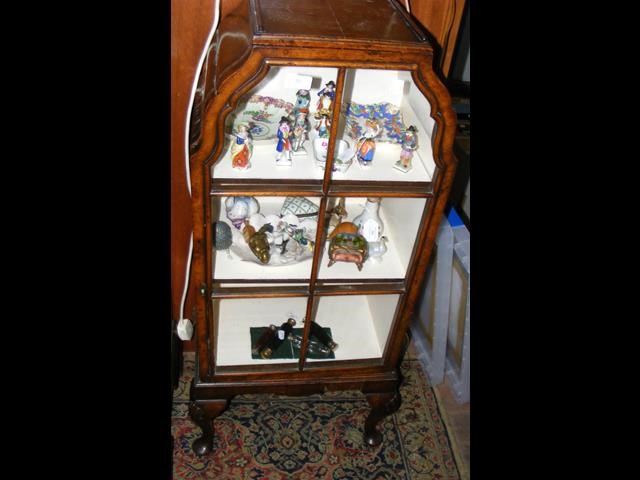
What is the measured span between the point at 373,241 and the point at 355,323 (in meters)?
0.37

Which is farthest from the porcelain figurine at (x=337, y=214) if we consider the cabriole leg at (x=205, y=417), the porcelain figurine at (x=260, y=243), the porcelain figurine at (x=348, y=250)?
the cabriole leg at (x=205, y=417)

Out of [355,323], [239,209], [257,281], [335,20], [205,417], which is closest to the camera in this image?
[335,20]

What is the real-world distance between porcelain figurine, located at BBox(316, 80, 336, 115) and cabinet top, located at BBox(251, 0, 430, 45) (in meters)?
0.16

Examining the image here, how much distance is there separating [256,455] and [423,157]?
1114 mm

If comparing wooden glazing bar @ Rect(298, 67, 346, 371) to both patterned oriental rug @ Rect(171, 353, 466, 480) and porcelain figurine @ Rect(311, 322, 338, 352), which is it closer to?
porcelain figurine @ Rect(311, 322, 338, 352)

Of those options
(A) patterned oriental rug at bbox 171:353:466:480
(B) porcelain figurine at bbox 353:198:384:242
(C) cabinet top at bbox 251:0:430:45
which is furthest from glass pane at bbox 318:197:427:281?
(A) patterned oriental rug at bbox 171:353:466:480

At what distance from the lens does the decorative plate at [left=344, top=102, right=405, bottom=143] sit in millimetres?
1548

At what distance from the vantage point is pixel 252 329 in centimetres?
188

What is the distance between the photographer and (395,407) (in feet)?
6.08

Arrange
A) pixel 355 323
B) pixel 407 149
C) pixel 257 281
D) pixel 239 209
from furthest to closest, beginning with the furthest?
pixel 355 323 → pixel 239 209 → pixel 257 281 → pixel 407 149

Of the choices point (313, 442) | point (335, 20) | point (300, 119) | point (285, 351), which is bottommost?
point (313, 442)

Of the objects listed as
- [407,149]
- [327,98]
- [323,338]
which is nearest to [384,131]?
[407,149]

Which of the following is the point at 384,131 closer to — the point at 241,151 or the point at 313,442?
the point at 241,151
